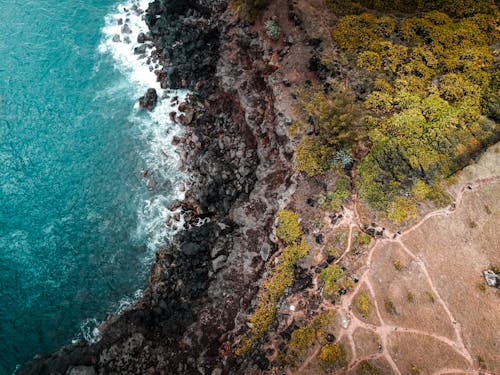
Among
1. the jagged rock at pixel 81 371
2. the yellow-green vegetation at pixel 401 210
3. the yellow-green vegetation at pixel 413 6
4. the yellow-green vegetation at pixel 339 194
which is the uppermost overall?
the yellow-green vegetation at pixel 413 6

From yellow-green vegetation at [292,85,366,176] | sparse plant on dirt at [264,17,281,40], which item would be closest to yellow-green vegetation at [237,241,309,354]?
yellow-green vegetation at [292,85,366,176]

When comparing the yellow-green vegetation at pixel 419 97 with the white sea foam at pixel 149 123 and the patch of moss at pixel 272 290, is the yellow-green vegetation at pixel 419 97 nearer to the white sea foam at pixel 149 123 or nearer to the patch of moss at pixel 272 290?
the patch of moss at pixel 272 290

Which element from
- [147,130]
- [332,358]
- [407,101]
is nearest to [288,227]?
[332,358]

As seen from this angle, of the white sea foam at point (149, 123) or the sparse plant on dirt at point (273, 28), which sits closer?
the white sea foam at point (149, 123)

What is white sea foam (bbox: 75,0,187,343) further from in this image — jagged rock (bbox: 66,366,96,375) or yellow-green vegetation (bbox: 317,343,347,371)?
yellow-green vegetation (bbox: 317,343,347,371)

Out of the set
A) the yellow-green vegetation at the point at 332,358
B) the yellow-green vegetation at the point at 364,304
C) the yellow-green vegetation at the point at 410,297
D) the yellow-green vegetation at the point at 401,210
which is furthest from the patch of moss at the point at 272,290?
the yellow-green vegetation at the point at 410,297

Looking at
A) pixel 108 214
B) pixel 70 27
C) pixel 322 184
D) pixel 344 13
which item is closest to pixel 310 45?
pixel 344 13
